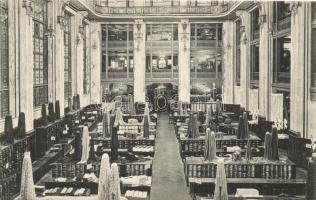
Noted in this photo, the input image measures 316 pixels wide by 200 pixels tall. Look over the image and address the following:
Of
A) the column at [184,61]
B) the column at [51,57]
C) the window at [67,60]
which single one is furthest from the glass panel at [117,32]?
the column at [51,57]

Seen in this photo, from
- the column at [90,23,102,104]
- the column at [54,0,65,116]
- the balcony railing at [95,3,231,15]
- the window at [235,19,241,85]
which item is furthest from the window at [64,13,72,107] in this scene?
the window at [235,19,241,85]

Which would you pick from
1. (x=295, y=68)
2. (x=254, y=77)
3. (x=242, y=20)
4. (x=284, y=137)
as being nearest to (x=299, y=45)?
(x=295, y=68)

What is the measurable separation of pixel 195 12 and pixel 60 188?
20482 mm

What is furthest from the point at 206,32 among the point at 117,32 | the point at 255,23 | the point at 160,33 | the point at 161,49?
the point at 255,23

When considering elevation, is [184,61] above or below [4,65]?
above

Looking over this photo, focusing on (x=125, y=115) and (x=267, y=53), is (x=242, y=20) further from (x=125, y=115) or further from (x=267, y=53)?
(x=125, y=115)

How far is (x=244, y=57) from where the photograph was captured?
85.1 feet

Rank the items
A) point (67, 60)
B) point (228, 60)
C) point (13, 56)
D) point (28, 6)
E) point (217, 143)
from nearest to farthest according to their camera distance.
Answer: point (13, 56), point (28, 6), point (217, 143), point (67, 60), point (228, 60)

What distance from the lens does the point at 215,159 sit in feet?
43.1

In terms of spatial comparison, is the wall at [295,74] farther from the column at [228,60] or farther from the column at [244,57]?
the column at [228,60]

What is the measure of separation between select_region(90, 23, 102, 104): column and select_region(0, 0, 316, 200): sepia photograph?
2.7 inches

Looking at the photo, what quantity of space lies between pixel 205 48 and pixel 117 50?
584 cm

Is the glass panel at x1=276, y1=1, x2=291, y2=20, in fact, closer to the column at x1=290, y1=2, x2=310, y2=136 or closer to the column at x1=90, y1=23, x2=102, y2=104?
the column at x1=290, y1=2, x2=310, y2=136

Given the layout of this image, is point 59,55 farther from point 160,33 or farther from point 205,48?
point 205,48
